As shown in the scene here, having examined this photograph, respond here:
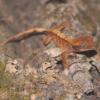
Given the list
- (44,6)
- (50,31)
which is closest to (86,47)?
(50,31)

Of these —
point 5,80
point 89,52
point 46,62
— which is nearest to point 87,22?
point 89,52

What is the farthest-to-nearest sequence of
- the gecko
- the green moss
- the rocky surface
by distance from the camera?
the green moss, the gecko, the rocky surface

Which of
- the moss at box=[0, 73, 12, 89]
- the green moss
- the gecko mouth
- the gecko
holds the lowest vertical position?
the moss at box=[0, 73, 12, 89]

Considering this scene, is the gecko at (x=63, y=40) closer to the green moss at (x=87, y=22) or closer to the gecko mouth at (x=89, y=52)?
the gecko mouth at (x=89, y=52)

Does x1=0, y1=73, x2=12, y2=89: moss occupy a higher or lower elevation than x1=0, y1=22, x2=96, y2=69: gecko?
lower

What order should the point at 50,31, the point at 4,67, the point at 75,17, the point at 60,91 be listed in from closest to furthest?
the point at 60,91 < the point at 4,67 < the point at 50,31 < the point at 75,17

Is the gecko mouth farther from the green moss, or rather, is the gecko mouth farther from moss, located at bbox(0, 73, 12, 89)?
moss, located at bbox(0, 73, 12, 89)

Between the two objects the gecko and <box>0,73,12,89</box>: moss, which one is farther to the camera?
the gecko

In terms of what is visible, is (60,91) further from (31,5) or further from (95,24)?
(31,5)

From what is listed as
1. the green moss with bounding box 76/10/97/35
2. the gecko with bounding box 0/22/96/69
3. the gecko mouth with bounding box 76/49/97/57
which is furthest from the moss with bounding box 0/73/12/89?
the green moss with bounding box 76/10/97/35
